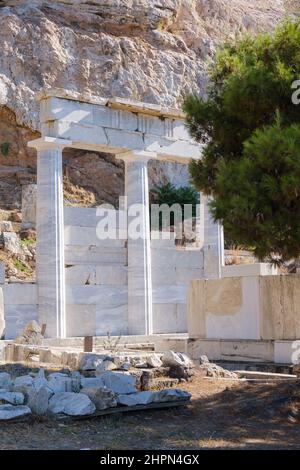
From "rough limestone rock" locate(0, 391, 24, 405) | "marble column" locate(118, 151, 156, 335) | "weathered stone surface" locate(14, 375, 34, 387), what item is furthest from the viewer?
"marble column" locate(118, 151, 156, 335)

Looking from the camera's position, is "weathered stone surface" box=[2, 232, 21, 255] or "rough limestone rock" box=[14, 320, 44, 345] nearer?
"rough limestone rock" box=[14, 320, 44, 345]

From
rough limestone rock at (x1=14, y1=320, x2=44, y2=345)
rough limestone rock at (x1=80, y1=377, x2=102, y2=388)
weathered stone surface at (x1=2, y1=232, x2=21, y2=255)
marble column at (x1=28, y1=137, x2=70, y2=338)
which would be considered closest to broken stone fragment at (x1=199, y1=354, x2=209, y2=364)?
rough limestone rock at (x1=80, y1=377, x2=102, y2=388)

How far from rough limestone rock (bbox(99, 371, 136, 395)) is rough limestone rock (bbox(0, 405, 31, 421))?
1.50 meters

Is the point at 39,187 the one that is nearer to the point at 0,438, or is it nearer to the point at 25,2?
the point at 0,438

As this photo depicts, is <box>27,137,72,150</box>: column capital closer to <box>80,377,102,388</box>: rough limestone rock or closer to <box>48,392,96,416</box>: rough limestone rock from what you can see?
<box>80,377,102,388</box>: rough limestone rock

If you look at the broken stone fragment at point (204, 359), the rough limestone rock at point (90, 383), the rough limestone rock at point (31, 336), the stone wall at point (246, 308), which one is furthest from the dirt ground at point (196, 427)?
the rough limestone rock at point (31, 336)

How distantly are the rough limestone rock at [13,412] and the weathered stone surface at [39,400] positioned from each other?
4.5 inches

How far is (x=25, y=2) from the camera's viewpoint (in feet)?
132

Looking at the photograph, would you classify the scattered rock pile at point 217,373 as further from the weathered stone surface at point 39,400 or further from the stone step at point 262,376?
the weathered stone surface at point 39,400

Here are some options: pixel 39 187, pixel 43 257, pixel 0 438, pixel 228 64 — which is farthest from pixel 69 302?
pixel 0 438

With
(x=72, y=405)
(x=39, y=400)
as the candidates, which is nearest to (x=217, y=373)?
(x=72, y=405)

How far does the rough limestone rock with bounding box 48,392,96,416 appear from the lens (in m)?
8.67

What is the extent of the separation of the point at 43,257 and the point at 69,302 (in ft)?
6.16

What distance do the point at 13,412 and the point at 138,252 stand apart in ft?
44.2
